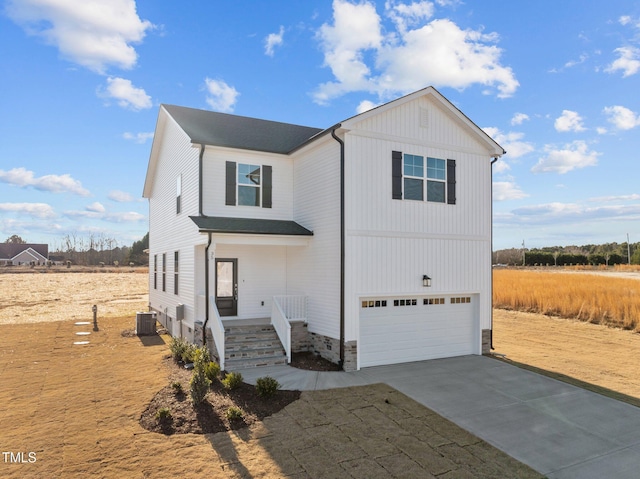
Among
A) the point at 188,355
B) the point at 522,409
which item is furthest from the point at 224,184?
the point at 522,409

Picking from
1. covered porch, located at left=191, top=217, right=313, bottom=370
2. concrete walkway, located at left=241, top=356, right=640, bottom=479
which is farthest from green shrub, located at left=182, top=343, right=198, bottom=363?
concrete walkway, located at left=241, top=356, right=640, bottom=479

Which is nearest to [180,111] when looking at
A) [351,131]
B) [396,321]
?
[351,131]

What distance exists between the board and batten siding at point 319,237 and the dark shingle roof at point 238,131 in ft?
4.54

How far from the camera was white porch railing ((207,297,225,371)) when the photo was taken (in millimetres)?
10359

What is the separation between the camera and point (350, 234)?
1074 cm

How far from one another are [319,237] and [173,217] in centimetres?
691

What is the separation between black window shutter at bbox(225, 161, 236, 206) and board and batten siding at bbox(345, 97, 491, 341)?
4138mm

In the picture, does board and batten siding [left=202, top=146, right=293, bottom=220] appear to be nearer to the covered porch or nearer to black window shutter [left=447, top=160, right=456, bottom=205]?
the covered porch

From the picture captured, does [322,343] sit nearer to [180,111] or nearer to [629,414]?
[629,414]

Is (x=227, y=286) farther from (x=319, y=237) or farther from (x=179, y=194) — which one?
(x=179, y=194)

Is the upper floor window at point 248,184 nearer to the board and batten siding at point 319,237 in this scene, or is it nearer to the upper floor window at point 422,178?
the board and batten siding at point 319,237

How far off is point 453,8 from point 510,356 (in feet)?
33.4

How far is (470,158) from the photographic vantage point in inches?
504

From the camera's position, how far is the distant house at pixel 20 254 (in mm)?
73812
